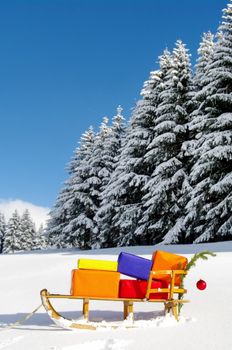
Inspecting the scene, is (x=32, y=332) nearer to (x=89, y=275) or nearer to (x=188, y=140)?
(x=89, y=275)

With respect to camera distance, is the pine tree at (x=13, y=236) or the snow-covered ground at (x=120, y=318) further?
the pine tree at (x=13, y=236)

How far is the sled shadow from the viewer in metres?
7.38

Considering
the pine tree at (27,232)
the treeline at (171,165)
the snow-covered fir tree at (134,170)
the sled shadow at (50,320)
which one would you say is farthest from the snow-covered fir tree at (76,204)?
the pine tree at (27,232)

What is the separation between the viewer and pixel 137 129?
88.7 feet

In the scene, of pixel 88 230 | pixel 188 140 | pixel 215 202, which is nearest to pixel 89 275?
pixel 215 202

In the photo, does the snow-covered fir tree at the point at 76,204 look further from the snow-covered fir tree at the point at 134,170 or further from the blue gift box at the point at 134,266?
the blue gift box at the point at 134,266

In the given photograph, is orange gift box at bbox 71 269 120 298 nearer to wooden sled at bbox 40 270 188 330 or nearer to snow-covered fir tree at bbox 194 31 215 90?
wooden sled at bbox 40 270 188 330

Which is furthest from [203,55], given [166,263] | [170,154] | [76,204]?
[166,263]

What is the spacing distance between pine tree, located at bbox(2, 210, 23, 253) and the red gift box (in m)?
68.1

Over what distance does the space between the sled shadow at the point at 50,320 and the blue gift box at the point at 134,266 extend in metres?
0.89

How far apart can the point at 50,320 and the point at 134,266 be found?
2.10 meters

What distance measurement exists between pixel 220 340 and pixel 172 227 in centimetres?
1795

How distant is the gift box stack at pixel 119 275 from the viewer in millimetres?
6992

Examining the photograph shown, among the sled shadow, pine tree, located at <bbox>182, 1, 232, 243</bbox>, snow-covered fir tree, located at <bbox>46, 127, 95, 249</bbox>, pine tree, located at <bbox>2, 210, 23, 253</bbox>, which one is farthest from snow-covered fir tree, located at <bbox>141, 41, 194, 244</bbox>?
pine tree, located at <bbox>2, 210, 23, 253</bbox>
